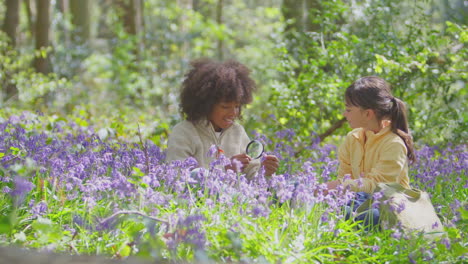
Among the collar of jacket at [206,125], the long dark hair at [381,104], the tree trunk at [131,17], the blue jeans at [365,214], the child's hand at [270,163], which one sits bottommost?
the blue jeans at [365,214]

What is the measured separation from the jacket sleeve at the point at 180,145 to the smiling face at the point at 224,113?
27 cm

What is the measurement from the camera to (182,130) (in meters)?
4.36

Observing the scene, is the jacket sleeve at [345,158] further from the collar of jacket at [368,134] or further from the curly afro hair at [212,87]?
the curly afro hair at [212,87]

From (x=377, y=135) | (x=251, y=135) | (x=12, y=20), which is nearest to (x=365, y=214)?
(x=377, y=135)

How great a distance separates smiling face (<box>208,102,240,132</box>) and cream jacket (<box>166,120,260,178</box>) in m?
0.08

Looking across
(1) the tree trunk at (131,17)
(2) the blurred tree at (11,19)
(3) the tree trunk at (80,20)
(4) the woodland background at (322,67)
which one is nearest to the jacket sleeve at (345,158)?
(4) the woodland background at (322,67)

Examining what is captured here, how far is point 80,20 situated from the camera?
1586 centimetres

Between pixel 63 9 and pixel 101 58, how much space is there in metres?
2.48

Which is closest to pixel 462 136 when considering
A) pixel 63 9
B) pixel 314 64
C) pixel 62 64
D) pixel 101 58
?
pixel 314 64

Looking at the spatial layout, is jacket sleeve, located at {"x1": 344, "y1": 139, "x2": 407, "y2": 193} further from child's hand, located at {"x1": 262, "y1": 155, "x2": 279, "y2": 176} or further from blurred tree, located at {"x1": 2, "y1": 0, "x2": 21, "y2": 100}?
blurred tree, located at {"x1": 2, "y1": 0, "x2": 21, "y2": 100}

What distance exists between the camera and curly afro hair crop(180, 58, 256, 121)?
4.40 m

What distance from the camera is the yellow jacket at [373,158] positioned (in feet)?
12.4

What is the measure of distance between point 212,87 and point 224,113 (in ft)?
0.79

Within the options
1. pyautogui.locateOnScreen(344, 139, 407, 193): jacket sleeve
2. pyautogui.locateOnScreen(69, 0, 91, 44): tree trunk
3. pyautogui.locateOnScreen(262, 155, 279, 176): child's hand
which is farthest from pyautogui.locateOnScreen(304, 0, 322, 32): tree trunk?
pyautogui.locateOnScreen(69, 0, 91, 44): tree trunk
